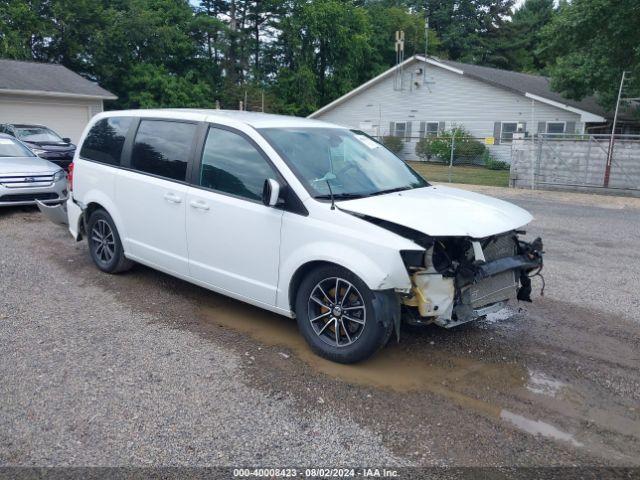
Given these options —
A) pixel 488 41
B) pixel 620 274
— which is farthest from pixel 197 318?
pixel 488 41

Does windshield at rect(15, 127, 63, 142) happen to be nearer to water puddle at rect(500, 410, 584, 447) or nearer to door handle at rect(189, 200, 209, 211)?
door handle at rect(189, 200, 209, 211)

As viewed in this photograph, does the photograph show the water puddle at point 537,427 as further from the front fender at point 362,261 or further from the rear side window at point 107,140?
the rear side window at point 107,140

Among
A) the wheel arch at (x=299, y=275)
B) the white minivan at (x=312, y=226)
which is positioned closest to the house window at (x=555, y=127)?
the white minivan at (x=312, y=226)

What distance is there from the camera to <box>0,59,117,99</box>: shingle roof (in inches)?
951

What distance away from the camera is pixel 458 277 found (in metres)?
4.23

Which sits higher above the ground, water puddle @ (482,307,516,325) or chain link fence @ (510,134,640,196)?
chain link fence @ (510,134,640,196)

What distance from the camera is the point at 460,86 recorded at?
28.8 m

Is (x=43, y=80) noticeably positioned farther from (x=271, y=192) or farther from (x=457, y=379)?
(x=457, y=379)

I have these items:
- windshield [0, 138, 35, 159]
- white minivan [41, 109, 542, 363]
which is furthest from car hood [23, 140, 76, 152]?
white minivan [41, 109, 542, 363]

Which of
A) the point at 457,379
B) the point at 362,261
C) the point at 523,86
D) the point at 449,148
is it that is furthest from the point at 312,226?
the point at 523,86

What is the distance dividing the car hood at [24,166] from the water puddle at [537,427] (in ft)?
30.2

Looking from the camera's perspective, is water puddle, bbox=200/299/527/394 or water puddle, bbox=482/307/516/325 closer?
water puddle, bbox=200/299/527/394

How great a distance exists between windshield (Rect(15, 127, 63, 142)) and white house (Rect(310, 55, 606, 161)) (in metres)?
14.3

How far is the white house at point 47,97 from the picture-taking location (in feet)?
78.9
